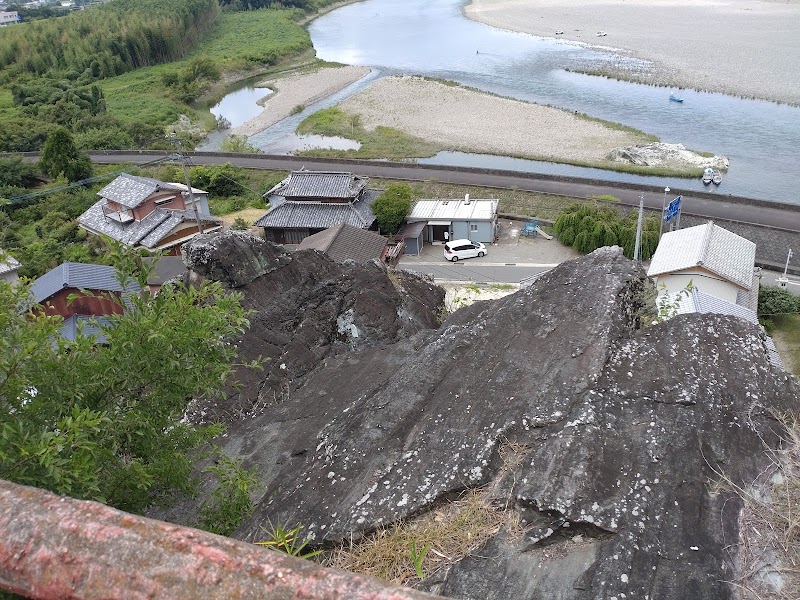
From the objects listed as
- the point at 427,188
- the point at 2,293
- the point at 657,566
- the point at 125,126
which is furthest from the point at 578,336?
the point at 125,126

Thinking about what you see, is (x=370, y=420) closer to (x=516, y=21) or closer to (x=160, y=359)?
(x=160, y=359)

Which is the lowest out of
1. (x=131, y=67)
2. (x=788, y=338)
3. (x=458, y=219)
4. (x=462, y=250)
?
(x=462, y=250)

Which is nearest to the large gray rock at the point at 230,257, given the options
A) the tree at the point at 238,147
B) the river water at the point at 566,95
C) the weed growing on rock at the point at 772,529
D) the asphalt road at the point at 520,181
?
the weed growing on rock at the point at 772,529

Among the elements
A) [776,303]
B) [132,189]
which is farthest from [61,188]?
[776,303]

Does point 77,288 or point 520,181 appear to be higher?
point 77,288

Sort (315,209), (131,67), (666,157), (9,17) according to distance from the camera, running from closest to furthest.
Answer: (315,209) < (666,157) < (131,67) < (9,17)

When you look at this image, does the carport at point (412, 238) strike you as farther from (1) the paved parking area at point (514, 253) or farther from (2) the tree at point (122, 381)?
(2) the tree at point (122, 381)

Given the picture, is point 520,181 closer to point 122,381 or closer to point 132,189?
point 132,189
